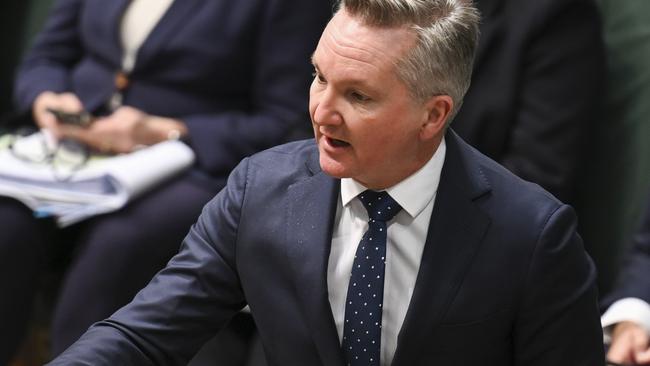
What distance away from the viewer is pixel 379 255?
1510 mm

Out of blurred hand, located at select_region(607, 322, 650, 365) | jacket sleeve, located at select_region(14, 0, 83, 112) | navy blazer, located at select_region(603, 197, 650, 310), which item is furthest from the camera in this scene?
jacket sleeve, located at select_region(14, 0, 83, 112)

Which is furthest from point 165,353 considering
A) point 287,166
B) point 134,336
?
point 287,166

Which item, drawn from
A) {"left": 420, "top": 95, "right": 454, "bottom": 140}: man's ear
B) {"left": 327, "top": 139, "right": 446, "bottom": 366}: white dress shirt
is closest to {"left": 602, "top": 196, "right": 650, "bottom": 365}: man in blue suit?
{"left": 327, "top": 139, "right": 446, "bottom": 366}: white dress shirt

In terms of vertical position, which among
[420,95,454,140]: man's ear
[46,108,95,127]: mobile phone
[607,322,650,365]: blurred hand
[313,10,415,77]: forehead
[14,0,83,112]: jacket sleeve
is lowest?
[607,322,650,365]: blurred hand

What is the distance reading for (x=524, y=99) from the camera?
2.49 metres

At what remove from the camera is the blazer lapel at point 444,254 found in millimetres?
1475

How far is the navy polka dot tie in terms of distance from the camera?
1.51m

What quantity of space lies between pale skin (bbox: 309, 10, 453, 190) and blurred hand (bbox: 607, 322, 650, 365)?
29.3 inches

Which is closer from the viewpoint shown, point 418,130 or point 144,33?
point 418,130

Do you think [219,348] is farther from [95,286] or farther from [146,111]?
[146,111]

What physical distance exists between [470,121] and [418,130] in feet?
3.58

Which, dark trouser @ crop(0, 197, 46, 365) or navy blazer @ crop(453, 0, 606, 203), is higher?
navy blazer @ crop(453, 0, 606, 203)

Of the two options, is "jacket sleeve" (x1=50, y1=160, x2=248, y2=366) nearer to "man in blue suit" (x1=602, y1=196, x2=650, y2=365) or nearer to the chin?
the chin

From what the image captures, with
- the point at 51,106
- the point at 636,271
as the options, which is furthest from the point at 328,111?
the point at 51,106
